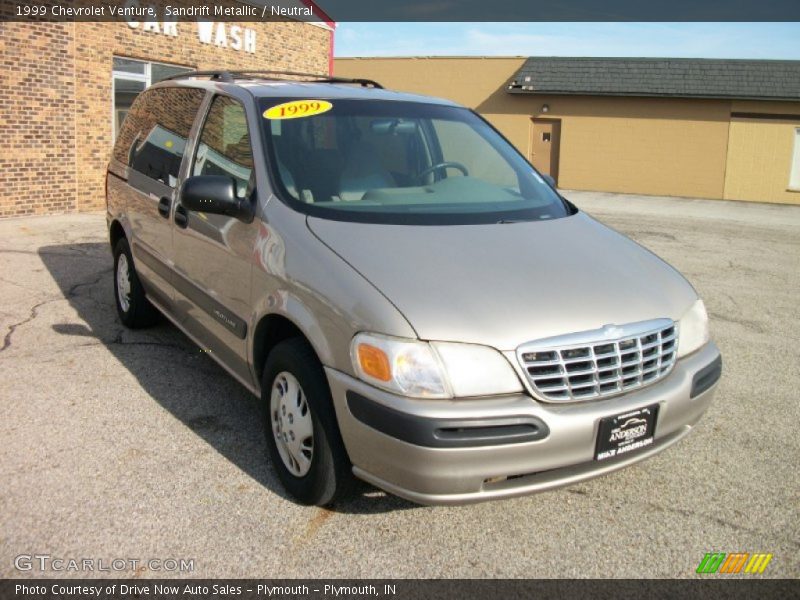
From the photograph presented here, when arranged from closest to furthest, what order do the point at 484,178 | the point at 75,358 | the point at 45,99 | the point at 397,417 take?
the point at 397,417
the point at 484,178
the point at 75,358
the point at 45,99

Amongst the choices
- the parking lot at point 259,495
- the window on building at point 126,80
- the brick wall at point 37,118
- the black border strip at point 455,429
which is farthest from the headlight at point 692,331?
the window on building at point 126,80

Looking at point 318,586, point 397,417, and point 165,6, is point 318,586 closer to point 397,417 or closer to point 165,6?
point 397,417

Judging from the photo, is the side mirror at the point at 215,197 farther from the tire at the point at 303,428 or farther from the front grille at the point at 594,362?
the front grille at the point at 594,362

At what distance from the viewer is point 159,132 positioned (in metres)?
5.11

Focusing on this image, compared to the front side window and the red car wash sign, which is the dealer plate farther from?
the red car wash sign

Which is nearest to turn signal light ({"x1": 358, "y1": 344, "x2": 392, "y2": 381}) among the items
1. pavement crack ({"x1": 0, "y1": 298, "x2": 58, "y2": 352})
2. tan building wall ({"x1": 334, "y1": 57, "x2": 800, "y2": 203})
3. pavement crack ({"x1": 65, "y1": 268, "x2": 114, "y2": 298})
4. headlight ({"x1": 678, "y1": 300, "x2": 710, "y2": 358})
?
headlight ({"x1": 678, "y1": 300, "x2": 710, "y2": 358})

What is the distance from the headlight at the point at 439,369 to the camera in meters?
2.72

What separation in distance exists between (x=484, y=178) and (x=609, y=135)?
22.4 meters

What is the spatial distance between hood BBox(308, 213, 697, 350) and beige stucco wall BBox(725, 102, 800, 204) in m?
22.6

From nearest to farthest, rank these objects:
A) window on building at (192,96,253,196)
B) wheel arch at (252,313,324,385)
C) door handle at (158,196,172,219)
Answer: wheel arch at (252,313,324,385), window on building at (192,96,253,196), door handle at (158,196,172,219)

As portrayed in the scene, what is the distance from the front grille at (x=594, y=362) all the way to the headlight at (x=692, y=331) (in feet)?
0.72

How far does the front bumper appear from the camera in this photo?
268 centimetres

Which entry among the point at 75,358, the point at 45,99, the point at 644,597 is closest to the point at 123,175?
the point at 75,358

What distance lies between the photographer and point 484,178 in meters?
4.30
